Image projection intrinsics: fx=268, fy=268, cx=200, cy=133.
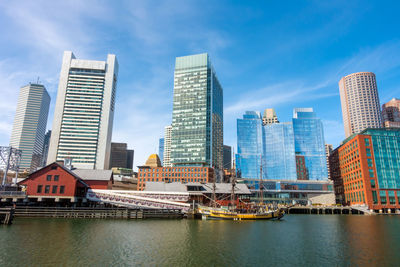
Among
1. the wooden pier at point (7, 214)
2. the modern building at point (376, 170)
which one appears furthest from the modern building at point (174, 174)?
the wooden pier at point (7, 214)

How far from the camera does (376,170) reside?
130 meters

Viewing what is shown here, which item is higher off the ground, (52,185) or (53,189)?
(52,185)

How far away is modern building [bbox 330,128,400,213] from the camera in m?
127

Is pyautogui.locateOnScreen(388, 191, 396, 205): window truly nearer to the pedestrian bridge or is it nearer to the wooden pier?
the pedestrian bridge

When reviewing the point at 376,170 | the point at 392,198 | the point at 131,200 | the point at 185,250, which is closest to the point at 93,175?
the point at 131,200

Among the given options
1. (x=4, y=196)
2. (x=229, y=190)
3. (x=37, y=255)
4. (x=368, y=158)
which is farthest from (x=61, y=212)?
(x=368, y=158)

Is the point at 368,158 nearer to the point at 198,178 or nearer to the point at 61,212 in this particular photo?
the point at 198,178

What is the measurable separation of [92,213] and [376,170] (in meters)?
129

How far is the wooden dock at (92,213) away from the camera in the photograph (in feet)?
227

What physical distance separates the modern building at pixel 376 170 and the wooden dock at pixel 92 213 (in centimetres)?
9977

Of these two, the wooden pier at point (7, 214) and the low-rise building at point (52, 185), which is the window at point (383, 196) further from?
the wooden pier at point (7, 214)

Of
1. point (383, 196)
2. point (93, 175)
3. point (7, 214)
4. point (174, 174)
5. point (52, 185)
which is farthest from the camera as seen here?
point (174, 174)

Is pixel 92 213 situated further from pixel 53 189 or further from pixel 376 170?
pixel 376 170

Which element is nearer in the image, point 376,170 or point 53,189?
point 53,189
